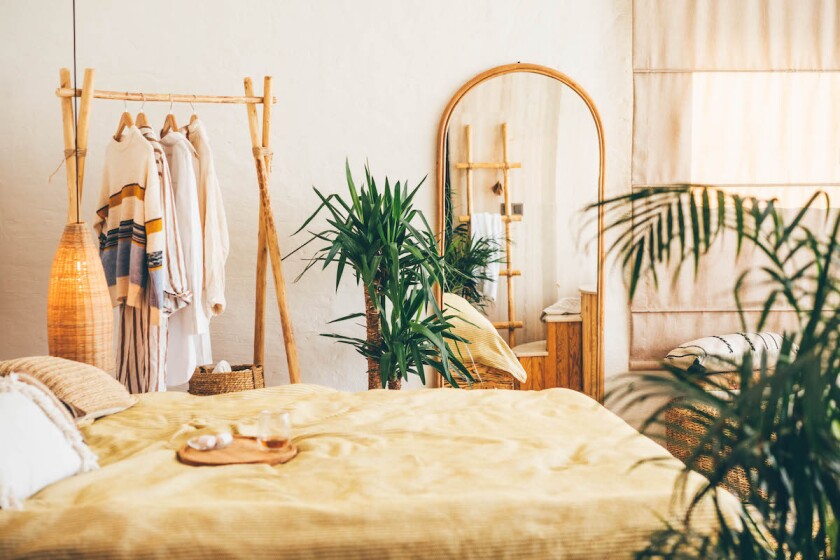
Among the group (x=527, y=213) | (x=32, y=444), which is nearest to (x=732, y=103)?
(x=527, y=213)

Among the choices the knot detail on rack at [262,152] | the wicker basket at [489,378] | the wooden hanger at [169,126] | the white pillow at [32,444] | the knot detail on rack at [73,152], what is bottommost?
the wicker basket at [489,378]

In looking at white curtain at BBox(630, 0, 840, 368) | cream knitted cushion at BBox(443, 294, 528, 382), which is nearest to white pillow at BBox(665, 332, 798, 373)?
white curtain at BBox(630, 0, 840, 368)

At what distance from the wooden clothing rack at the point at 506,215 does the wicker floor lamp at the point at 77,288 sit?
1.84 metres

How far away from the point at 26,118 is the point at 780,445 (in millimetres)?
3807

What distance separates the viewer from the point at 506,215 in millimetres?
4098

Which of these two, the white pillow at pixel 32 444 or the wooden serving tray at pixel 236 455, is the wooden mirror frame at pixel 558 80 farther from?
the white pillow at pixel 32 444

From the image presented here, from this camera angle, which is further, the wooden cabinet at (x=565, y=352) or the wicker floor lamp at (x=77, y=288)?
the wooden cabinet at (x=565, y=352)

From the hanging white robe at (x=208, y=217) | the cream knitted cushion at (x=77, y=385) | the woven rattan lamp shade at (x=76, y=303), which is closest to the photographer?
the cream knitted cushion at (x=77, y=385)

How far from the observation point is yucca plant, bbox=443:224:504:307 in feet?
13.3

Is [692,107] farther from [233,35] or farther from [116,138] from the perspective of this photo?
[116,138]

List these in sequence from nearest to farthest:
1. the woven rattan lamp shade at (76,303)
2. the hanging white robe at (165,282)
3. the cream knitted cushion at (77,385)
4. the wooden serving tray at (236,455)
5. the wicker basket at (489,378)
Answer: the wooden serving tray at (236,455) < the cream knitted cushion at (77,385) < the woven rattan lamp shade at (76,303) < the hanging white robe at (165,282) < the wicker basket at (489,378)

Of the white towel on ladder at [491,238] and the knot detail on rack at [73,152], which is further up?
the knot detail on rack at [73,152]

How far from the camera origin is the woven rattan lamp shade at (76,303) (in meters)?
2.97

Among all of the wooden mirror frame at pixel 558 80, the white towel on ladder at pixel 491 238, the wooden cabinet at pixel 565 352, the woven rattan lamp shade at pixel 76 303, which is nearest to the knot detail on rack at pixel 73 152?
the woven rattan lamp shade at pixel 76 303
